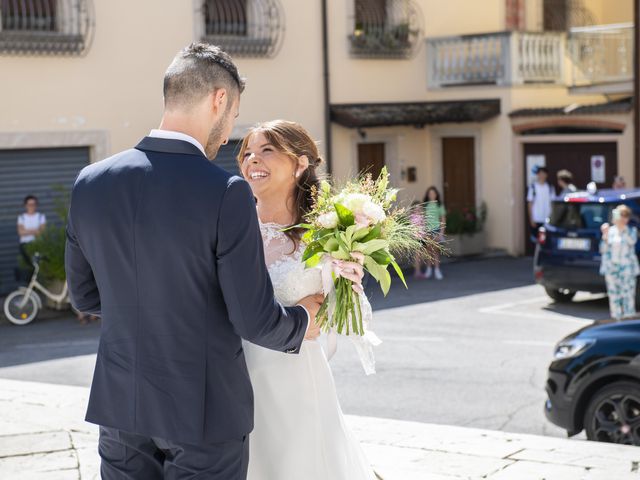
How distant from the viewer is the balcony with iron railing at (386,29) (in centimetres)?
2311

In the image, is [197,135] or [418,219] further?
[418,219]

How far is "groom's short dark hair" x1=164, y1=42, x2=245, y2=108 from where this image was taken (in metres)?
3.36

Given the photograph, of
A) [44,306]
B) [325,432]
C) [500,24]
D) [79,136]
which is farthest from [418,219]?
[500,24]

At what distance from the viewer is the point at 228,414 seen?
131 inches

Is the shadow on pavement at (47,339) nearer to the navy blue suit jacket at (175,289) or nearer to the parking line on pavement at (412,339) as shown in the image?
the parking line on pavement at (412,339)

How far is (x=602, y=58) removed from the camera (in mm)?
23953

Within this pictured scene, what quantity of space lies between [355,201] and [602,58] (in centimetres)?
2095

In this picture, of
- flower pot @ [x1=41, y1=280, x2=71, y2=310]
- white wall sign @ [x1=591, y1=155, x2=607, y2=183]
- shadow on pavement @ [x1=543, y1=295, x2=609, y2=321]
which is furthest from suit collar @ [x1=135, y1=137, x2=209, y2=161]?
white wall sign @ [x1=591, y1=155, x2=607, y2=183]

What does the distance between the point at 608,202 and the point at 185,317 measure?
13392 mm

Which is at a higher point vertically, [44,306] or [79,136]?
[79,136]

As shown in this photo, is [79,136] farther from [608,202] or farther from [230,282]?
[230,282]

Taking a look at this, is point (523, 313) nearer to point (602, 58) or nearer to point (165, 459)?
point (602, 58)

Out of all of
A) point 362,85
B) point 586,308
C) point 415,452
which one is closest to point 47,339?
point 586,308

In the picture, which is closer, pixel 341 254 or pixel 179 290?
pixel 179 290
